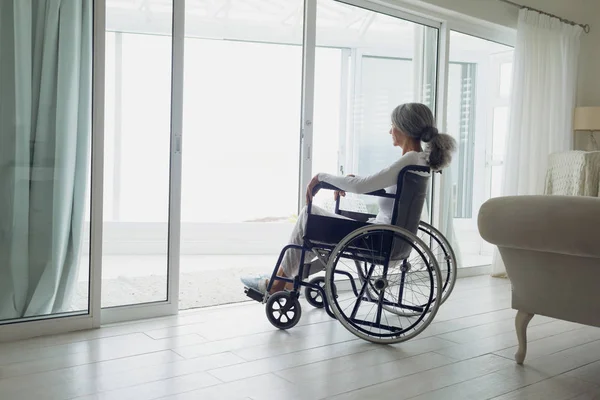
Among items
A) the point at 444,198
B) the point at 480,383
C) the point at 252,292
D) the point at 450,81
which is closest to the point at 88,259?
the point at 252,292

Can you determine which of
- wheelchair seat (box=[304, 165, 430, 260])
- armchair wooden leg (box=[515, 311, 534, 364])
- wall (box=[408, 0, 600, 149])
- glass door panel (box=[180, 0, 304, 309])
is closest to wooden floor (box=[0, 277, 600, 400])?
armchair wooden leg (box=[515, 311, 534, 364])

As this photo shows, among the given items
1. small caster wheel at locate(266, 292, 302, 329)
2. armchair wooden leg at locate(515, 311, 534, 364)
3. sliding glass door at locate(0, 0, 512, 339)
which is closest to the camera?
armchair wooden leg at locate(515, 311, 534, 364)

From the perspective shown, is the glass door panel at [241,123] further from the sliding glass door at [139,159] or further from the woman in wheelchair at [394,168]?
the woman in wheelchair at [394,168]

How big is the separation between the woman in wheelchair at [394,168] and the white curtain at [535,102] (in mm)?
2000

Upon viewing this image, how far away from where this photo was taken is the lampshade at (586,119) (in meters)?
4.86

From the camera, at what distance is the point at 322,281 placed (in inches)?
128

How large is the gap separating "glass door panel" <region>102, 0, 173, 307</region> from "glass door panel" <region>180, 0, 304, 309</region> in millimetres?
2995

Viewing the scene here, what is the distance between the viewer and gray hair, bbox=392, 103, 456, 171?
2.71 metres

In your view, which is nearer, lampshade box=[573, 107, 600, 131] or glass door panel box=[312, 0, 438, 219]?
glass door panel box=[312, 0, 438, 219]

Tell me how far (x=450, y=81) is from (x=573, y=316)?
2.63 m

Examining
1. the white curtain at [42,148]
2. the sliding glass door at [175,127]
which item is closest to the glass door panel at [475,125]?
the sliding glass door at [175,127]

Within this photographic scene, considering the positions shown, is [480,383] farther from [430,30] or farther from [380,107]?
[430,30]

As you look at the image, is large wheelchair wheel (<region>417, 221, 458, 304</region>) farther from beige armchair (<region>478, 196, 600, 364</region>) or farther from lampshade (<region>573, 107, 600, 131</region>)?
lampshade (<region>573, 107, 600, 131</region>)

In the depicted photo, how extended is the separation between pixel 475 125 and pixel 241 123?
2.83 metres
